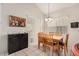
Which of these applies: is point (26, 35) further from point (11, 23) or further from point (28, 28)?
point (11, 23)

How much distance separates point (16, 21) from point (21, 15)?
0.13m

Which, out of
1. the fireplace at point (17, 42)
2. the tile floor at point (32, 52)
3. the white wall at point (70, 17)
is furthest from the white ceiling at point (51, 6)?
the tile floor at point (32, 52)

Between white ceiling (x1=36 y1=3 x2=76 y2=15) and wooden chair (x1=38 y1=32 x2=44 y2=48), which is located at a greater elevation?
white ceiling (x1=36 y1=3 x2=76 y2=15)

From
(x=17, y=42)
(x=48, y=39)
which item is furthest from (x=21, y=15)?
(x=48, y=39)

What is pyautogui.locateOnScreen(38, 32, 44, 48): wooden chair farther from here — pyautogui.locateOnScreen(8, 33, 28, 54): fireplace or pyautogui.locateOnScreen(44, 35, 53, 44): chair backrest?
pyautogui.locateOnScreen(8, 33, 28, 54): fireplace

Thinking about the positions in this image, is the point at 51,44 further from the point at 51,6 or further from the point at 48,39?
the point at 51,6

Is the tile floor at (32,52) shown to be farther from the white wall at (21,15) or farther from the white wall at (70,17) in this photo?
the white wall at (70,17)

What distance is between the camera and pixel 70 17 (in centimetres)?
189

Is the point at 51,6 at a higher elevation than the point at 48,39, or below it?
higher

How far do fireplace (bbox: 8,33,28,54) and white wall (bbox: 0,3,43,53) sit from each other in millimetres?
64

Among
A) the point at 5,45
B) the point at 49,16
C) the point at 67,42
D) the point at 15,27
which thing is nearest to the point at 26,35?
the point at 15,27

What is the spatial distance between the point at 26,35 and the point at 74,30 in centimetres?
78

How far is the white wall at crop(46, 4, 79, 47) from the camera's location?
1889 mm

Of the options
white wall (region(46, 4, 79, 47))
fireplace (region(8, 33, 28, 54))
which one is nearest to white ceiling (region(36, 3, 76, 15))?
white wall (region(46, 4, 79, 47))
